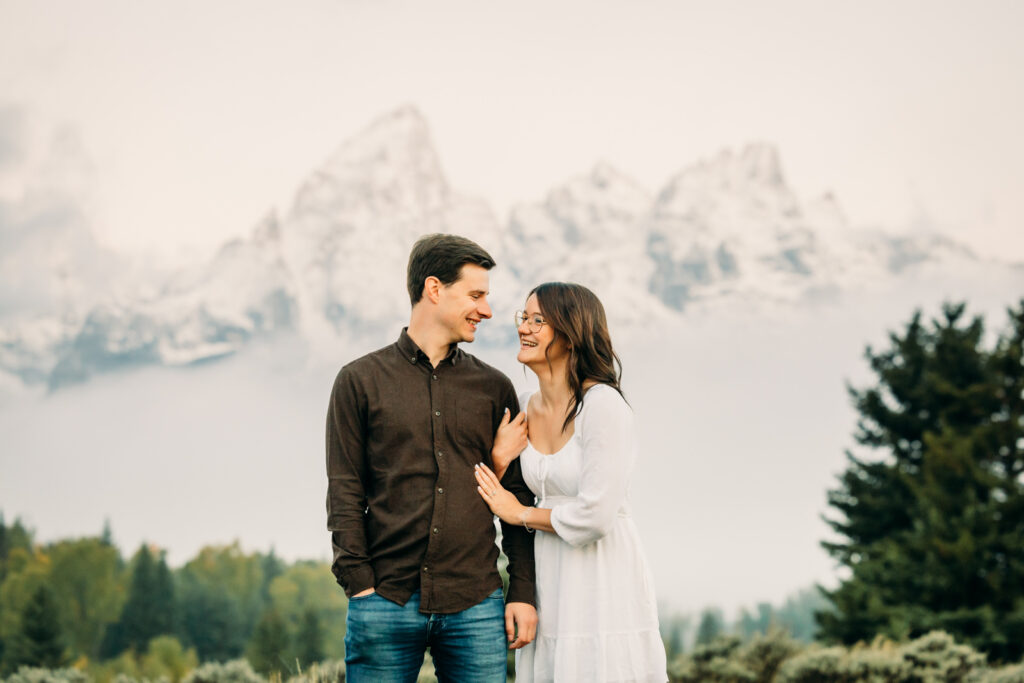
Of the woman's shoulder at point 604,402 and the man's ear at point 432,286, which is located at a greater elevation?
the man's ear at point 432,286

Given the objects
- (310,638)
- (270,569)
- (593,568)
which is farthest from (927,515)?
(270,569)

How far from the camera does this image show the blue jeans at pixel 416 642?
295 centimetres

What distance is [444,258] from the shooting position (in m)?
3.23

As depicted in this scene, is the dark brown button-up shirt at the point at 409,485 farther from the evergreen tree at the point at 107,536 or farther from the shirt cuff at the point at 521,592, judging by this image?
the evergreen tree at the point at 107,536

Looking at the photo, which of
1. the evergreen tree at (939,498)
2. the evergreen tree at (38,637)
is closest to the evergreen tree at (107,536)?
the evergreen tree at (38,637)

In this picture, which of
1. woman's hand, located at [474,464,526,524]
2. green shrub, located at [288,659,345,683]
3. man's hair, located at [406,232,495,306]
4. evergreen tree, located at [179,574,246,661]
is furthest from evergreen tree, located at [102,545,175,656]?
man's hair, located at [406,232,495,306]

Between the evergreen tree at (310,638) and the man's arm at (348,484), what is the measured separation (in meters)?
39.2

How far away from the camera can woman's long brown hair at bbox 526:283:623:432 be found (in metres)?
3.33

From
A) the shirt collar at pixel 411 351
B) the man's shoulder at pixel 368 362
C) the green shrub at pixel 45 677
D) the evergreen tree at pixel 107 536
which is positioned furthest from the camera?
the evergreen tree at pixel 107 536

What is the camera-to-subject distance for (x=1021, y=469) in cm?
2439

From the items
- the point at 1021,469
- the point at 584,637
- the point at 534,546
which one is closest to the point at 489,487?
the point at 534,546

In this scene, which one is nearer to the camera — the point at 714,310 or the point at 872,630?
the point at 872,630

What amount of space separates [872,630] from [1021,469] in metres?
6.01

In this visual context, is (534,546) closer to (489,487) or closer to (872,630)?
(489,487)
